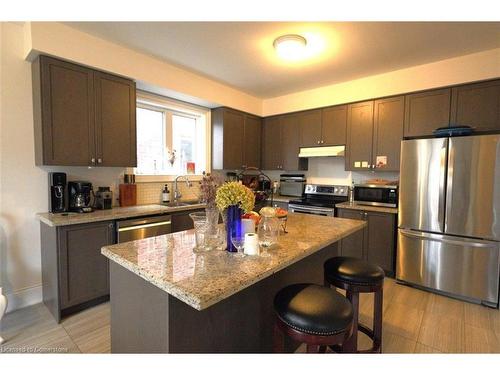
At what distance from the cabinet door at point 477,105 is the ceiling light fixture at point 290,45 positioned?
1.85 m

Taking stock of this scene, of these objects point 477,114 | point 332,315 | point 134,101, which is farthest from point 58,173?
point 477,114

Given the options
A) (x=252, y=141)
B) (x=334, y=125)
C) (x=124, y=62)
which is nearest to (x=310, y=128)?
(x=334, y=125)

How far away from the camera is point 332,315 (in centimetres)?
108

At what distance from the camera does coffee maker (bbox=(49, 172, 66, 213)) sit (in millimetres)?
2375

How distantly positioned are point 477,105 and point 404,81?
80 cm

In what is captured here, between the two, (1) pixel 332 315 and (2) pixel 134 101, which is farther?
(2) pixel 134 101

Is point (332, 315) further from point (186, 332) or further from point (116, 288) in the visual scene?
point (116, 288)

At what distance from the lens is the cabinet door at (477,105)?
8.54 feet

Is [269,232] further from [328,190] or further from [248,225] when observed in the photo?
[328,190]

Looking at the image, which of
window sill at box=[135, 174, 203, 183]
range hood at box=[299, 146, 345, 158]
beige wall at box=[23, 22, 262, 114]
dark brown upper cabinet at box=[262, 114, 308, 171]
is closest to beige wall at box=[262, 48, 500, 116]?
dark brown upper cabinet at box=[262, 114, 308, 171]

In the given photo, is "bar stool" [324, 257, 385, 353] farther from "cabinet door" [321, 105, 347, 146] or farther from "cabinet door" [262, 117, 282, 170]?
"cabinet door" [262, 117, 282, 170]

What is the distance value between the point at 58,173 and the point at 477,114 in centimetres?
439

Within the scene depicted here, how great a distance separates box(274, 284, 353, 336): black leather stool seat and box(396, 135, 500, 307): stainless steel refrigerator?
A: 208 centimetres

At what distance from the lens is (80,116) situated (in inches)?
93.5
